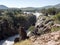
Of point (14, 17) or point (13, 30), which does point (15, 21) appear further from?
point (13, 30)

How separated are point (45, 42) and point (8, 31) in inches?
2293

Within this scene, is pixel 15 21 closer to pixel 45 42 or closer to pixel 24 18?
pixel 24 18

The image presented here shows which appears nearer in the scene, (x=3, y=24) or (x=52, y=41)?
(x=52, y=41)

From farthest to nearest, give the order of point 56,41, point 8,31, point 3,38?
point 8,31 → point 3,38 → point 56,41

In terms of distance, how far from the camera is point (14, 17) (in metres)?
80.0

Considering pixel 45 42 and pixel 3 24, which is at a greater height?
pixel 45 42

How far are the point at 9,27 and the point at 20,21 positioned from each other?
14573mm

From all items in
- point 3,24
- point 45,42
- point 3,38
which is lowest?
point 3,38

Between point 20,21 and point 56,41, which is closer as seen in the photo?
point 56,41

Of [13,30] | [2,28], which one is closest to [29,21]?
[13,30]

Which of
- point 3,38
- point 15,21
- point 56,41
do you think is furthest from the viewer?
point 15,21

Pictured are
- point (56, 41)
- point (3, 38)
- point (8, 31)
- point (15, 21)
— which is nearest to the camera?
point (56, 41)

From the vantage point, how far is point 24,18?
80125 millimetres

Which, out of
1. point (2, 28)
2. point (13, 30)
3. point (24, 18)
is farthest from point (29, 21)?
point (2, 28)
